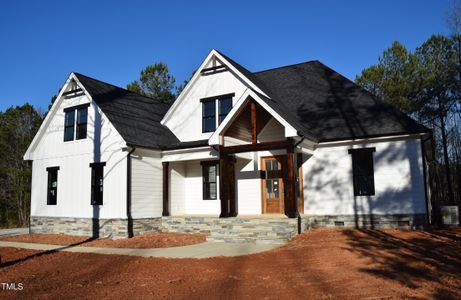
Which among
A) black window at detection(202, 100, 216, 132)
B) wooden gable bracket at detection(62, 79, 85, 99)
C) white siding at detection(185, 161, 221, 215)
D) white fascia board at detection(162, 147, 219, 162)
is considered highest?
wooden gable bracket at detection(62, 79, 85, 99)

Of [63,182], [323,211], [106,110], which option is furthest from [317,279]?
[63,182]

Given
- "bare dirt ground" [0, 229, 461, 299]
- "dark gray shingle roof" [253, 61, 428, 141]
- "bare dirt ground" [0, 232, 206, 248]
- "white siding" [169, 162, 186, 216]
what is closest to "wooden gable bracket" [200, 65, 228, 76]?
"dark gray shingle roof" [253, 61, 428, 141]

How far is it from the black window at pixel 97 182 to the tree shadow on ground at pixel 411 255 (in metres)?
10.1

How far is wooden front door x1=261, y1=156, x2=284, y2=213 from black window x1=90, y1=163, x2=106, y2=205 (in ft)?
22.7

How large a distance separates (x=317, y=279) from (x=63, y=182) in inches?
550

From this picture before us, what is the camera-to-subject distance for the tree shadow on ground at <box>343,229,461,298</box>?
7148 mm

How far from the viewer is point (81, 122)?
1748 cm

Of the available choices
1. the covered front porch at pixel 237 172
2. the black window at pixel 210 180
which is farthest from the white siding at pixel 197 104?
the covered front porch at pixel 237 172

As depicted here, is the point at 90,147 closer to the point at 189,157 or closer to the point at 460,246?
the point at 189,157

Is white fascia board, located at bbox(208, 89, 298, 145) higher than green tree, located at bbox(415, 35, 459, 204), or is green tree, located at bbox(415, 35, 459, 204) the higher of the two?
green tree, located at bbox(415, 35, 459, 204)

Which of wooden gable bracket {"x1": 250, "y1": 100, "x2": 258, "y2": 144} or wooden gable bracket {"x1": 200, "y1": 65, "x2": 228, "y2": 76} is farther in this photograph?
wooden gable bracket {"x1": 200, "y1": 65, "x2": 228, "y2": 76}

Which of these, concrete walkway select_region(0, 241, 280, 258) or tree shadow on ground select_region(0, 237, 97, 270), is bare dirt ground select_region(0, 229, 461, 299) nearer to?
tree shadow on ground select_region(0, 237, 97, 270)

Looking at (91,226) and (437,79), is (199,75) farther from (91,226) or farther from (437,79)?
(437,79)

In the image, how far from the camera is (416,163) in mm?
13773
